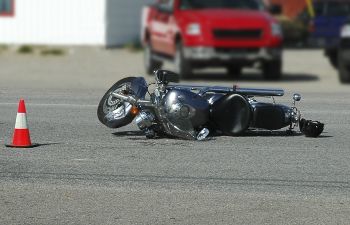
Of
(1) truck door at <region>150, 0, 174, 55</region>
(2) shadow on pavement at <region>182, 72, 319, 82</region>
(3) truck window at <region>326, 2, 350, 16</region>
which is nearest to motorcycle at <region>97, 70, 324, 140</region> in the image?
(2) shadow on pavement at <region>182, 72, 319, 82</region>

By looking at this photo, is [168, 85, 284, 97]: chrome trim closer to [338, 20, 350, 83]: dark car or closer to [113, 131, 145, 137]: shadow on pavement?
[113, 131, 145, 137]: shadow on pavement

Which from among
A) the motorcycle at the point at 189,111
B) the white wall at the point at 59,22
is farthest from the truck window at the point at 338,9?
the motorcycle at the point at 189,111

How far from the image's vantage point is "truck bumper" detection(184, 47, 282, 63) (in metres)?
22.3

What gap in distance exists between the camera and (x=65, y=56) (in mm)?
30094

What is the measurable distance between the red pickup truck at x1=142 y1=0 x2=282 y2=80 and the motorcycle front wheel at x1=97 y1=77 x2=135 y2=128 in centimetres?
1022

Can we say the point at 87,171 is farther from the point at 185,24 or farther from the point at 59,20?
the point at 59,20

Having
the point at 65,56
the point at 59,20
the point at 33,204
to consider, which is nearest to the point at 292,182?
the point at 33,204

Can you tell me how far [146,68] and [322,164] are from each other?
1469 cm

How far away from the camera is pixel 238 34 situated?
2247 cm

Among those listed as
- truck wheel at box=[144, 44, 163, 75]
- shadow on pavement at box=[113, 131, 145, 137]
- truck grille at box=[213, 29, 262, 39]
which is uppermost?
truck grille at box=[213, 29, 262, 39]

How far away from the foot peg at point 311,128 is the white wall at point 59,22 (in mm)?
20041

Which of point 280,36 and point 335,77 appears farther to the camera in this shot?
point 335,77

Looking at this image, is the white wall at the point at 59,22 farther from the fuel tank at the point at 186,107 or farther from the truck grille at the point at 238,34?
the fuel tank at the point at 186,107

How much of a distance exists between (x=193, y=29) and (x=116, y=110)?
10516mm
